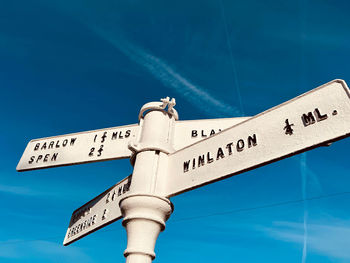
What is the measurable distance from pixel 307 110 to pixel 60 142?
403 centimetres

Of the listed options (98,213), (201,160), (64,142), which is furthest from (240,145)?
(64,142)

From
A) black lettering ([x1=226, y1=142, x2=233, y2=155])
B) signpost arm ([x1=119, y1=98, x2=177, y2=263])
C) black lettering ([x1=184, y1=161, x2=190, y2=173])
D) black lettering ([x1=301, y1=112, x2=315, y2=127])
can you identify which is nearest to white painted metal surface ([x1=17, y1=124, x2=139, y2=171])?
signpost arm ([x1=119, y1=98, x2=177, y2=263])

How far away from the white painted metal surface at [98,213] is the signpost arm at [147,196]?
424 millimetres

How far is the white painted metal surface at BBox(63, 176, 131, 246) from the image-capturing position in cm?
363

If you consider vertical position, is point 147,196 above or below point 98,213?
below

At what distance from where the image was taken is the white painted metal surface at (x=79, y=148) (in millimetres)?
4035

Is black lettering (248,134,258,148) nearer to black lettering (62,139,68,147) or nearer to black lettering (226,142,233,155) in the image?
black lettering (226,142,233,155)

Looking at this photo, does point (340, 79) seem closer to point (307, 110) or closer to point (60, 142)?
point (307, 110)

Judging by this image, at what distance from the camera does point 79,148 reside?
431 cm

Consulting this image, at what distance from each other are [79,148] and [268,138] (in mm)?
3110

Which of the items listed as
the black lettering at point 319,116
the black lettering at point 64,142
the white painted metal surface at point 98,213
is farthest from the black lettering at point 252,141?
the black lettering at point 64,142

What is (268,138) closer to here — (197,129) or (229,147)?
(229,147)

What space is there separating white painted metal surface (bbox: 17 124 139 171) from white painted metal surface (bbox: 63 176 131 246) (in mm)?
528

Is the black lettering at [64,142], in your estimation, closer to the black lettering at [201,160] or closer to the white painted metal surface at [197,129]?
the white painted metal surface at [197,129]
